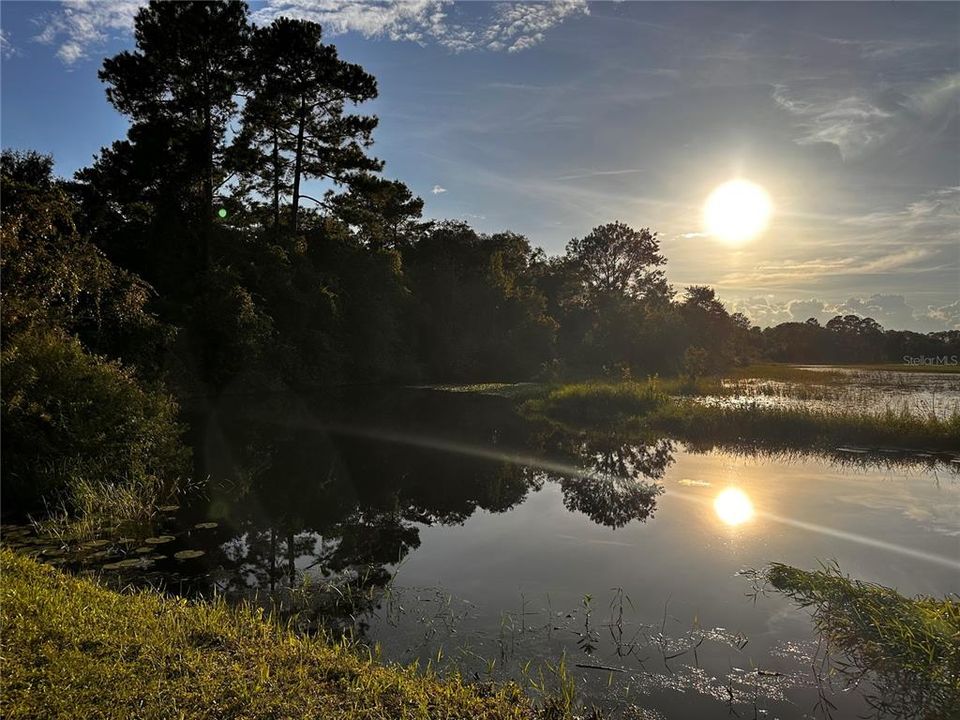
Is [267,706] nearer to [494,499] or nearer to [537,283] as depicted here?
[494,499]

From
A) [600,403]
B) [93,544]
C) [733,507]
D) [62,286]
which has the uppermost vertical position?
[62,286]

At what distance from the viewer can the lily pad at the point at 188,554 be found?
8.08 m

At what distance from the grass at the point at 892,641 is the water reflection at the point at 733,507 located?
3228 millimetres

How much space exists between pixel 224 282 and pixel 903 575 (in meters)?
29.7

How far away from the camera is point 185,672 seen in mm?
4367

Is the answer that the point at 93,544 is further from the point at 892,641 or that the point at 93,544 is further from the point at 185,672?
the point at 892,641

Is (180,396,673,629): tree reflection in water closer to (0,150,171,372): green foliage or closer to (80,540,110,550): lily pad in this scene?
(80,540,110,550): lily pad

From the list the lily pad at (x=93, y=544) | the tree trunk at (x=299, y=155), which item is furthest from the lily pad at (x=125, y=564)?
the tree trunk at (x=299, y=155)

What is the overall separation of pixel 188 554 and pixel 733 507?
9430 millimetres

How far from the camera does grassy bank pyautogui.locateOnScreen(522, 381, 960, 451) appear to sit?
1656 centimetres

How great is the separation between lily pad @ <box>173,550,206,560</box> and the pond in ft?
0.08

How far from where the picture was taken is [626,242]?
70625mm

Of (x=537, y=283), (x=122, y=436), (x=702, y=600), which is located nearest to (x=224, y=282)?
(x=122, y=436)

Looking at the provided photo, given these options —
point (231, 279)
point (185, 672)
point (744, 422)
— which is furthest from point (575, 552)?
point (231, 279)
